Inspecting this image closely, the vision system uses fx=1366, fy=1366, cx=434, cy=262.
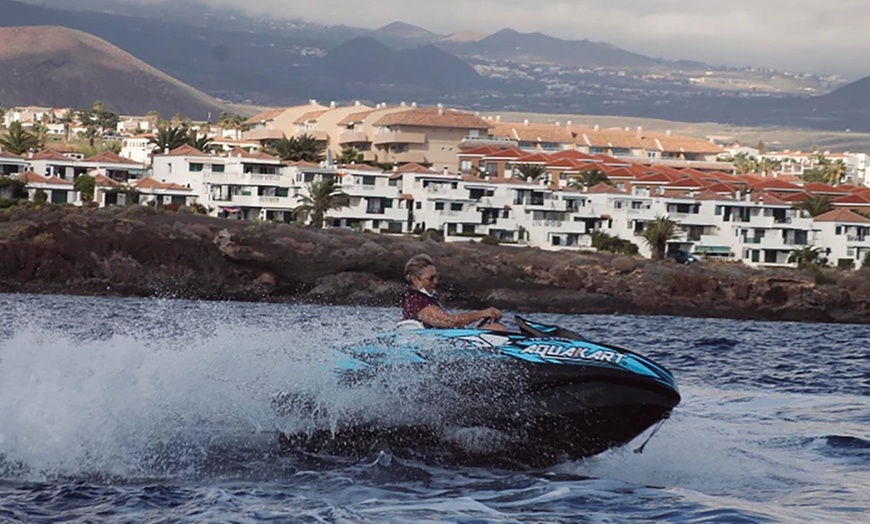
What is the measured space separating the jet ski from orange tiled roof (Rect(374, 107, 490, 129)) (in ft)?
432

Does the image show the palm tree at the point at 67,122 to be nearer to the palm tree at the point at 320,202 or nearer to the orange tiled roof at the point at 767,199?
the palm tree at the point at 320,202

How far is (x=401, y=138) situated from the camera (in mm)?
144625

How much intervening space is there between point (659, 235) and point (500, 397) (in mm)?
82763

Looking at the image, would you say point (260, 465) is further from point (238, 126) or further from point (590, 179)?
point (238, 126)

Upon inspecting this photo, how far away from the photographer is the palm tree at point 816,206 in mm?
110562

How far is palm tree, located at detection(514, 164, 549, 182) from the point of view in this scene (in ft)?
398

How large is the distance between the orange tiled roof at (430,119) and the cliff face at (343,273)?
6109cm

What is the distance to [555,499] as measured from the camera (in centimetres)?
1250

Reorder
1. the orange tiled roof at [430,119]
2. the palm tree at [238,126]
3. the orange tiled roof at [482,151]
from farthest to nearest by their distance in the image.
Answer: the palm tree at [238,126]
the orange tiled roof at [430,119]
the orange tiled roof at [482,151]

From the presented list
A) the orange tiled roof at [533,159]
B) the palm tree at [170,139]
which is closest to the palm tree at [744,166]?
the orange tiled roof at [533,159]

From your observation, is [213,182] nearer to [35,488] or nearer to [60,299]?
[60,299]

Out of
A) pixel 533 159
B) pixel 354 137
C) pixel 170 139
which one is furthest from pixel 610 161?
pixel 170 139

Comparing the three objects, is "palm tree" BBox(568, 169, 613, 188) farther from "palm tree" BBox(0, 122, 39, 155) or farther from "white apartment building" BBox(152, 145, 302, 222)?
"palm tree" BBox(0, 122, 39, 155)

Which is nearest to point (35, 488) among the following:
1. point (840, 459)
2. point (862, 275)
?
point (840, 459)
